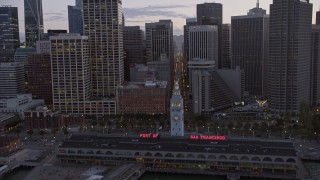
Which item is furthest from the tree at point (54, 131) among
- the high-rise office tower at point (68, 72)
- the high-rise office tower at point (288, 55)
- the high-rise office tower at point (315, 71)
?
the high-rise office tower at point (315, 71)

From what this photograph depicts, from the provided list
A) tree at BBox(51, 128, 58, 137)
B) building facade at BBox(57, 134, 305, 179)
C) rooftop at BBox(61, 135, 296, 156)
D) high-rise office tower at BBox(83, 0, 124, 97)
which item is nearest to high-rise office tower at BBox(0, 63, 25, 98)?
high-rise office tower at BBox(83, 0, 124, 97)

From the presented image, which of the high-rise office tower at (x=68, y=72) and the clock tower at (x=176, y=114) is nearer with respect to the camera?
the clock tower at (x=176, y=114)

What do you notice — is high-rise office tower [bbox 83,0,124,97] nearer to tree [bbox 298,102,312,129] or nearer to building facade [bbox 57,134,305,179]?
building facade [bbox 57,134,305,179]

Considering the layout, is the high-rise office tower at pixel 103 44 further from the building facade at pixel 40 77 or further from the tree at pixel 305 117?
the tree at pixel 305 117

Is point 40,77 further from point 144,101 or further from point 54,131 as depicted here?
point 54,131

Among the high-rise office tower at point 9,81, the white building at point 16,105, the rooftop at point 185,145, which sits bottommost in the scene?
the rooftop at point 185,145

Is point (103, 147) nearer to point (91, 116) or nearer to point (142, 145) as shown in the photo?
point (142, 145)
